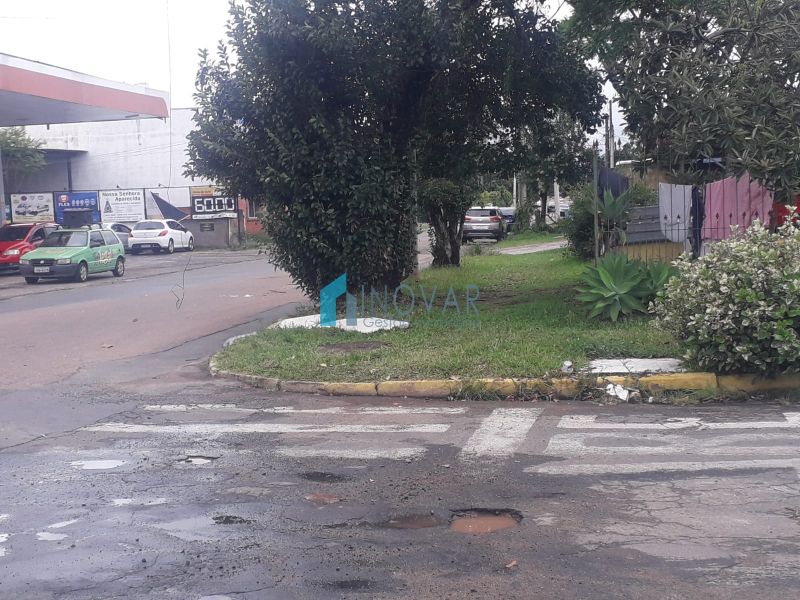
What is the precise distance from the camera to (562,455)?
7.20 meters

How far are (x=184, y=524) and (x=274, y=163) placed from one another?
9.05 metres

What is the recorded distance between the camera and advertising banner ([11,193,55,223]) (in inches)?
1849

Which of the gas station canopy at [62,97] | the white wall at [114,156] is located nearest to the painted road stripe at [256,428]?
the gas station canopy at [62,97]

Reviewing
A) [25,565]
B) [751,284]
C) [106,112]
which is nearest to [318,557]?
[25,565]

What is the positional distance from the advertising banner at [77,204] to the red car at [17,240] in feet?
55.1

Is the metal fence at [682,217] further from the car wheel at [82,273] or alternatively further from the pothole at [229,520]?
the car wheel at [82,273]

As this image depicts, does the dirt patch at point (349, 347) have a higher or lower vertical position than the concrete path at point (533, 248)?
lower

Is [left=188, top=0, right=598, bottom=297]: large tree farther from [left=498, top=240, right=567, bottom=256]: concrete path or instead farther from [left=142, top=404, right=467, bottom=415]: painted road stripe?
[left=498, top=240, right=567, bottom=256]: concrete path

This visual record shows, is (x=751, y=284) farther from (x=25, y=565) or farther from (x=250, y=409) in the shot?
(x=25, y=565)

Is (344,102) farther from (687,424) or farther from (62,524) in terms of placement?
(62,524)

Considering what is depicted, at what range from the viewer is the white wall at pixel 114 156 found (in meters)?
51.6

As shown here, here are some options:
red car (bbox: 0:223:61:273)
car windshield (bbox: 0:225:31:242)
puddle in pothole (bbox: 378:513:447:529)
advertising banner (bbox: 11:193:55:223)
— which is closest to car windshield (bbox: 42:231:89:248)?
red car (bbox: 0:223:61:273)

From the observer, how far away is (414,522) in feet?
18.7

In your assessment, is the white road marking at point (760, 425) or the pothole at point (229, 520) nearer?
the pothole at point (229, 520)
